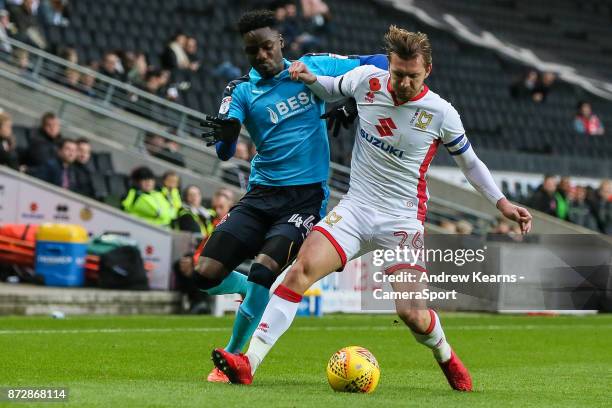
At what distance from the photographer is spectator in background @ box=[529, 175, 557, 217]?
Answer: 2178cm

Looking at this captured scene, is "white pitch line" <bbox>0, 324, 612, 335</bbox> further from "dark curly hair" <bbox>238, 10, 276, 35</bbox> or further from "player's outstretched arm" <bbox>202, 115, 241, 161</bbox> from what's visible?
"dark curly hair" <bbox>238, 10, 276, 35</bbox>

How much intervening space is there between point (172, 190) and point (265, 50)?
30.5ft

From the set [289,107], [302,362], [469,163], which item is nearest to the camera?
[469,163]

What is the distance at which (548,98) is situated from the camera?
29766mm

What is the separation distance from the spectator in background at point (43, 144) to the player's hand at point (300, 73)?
9.90 m

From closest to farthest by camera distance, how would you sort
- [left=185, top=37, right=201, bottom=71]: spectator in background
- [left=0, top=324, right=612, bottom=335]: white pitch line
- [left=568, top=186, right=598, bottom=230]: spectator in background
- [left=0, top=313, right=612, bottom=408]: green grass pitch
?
[left=0, top=313, right=612, bottom=408]: green grass pitch
[left=0, top=324, right=612, bottom=335]: white pitch line
[left=185, top=37, right=201, bottom=71]: spectator in background
[left=568, top=186, right=598, bottom=230]: spectator in background

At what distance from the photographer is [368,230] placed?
770 cm

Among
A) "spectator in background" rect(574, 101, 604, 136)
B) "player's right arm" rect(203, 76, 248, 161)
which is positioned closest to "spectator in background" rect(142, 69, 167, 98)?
"spectator in background" rect(574, 101, 604, 136)

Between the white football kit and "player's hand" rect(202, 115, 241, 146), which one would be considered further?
"player's hand" rect(202, 115, 241, 146)

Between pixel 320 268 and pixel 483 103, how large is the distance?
21.1 m

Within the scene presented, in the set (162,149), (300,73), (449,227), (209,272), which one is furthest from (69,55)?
(300,73)

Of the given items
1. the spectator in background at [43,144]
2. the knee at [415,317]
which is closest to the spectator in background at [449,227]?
the spectator in background at [43,144]

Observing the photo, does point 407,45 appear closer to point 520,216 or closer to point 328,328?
point 520,216

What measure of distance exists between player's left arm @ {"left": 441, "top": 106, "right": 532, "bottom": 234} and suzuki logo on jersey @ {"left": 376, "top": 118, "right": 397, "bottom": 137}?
0.31 m
